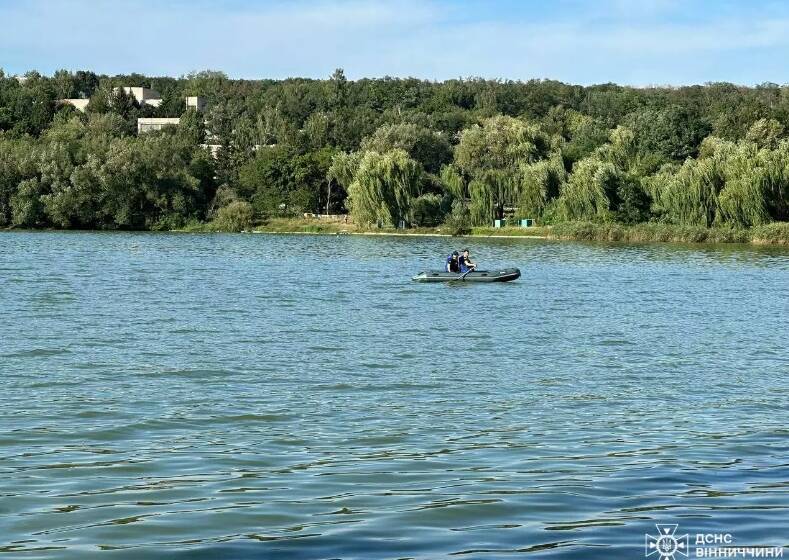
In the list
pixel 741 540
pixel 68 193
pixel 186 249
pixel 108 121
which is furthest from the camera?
pixel 108 121

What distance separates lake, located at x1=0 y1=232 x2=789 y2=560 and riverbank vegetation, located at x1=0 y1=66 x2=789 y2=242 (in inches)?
1593

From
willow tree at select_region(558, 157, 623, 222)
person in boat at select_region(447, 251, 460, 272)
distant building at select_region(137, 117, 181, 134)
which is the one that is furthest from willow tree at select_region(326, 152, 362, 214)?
distant building at select_region(137, 117, 181, 134)

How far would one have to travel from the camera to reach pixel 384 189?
79.1 meters

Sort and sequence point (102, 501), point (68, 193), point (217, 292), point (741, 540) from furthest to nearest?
1. point (68, 193)
2. point (217, 292)
3. point (102, 501)
4. point (741, 540)

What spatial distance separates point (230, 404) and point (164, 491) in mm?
4721

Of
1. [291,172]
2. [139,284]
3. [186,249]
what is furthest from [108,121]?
[139,284]

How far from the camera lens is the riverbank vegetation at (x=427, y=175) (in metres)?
72.1

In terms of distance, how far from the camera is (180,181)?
87750 mm

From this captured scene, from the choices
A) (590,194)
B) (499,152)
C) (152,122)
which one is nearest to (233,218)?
(499,152)

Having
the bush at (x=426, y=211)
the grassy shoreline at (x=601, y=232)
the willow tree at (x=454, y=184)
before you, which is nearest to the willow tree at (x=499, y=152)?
the willow tree at (x=454, y=184)

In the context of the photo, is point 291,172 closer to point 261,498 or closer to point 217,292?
point 217,292

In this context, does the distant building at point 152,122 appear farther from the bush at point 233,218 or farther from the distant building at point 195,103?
the bush at point 233,218

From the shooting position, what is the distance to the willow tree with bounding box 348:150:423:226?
7888 centimetres

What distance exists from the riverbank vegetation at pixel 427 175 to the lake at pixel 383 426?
40.5 metres
